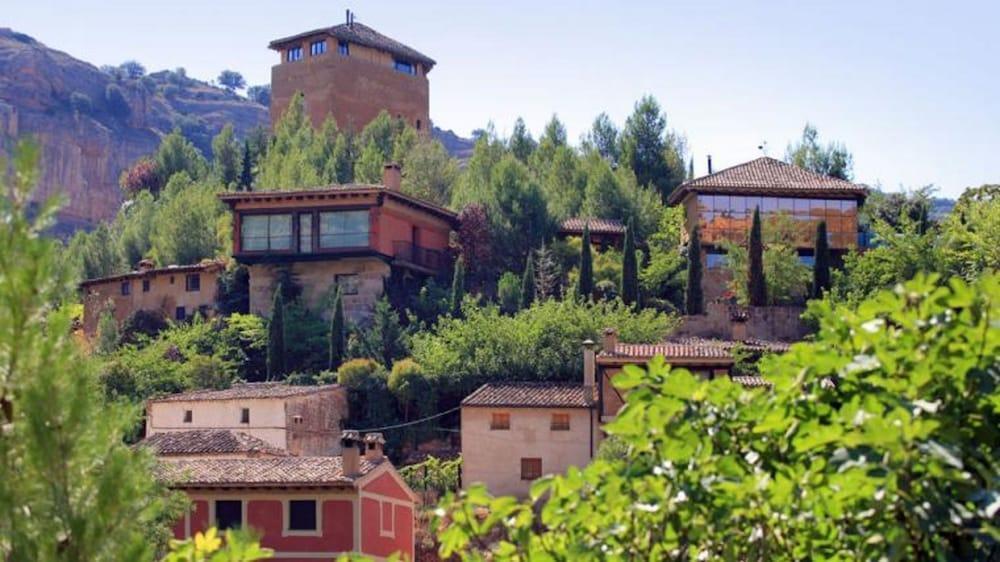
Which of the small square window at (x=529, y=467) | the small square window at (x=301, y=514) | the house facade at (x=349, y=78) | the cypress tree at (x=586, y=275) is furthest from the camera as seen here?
the house facade at (x=349, y=78)

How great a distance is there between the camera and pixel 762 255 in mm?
59656

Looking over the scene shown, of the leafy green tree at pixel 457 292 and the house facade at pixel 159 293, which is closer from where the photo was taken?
the leafy green tree at pixel 457 292

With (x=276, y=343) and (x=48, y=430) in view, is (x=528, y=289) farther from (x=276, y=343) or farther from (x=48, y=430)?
(x=48, y=430)

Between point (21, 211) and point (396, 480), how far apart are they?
34.0 meters

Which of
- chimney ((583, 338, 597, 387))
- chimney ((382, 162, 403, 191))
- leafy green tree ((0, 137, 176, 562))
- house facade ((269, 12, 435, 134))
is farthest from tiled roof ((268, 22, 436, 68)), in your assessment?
leafy green tree ((0, 137, 176, 562))

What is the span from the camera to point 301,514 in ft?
133

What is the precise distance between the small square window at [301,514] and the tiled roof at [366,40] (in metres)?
50.8

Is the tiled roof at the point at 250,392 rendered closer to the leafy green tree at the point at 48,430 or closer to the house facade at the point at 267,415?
the house facade at the point at 267,415

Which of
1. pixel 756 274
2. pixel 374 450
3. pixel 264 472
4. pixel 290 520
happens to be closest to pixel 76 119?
pixel 756 274

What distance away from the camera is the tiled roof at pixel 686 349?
4894cm

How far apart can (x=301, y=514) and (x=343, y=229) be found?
23.3m

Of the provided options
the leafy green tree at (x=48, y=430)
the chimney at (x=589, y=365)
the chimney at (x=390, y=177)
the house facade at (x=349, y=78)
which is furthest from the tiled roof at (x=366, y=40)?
the leafy green tree at (x=48, y=430)

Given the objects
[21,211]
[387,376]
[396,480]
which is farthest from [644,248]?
[21,211]

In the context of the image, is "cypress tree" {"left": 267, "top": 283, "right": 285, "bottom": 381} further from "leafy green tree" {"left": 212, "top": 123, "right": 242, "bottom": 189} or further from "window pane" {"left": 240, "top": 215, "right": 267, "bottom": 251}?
"leafy green tree" {"left": 212, "top": 123, "right": 242, "bottom": 189}
